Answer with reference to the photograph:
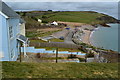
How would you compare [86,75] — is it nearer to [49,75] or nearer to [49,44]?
[49,75]

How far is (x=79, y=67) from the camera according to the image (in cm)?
707

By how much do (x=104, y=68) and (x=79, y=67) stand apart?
1120mm

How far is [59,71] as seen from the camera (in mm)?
6371

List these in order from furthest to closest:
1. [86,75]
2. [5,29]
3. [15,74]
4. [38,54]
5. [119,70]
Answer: [38,54] < [5,29] < [119,70] < [86,75] < [15,74]

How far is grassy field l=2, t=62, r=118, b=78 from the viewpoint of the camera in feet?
19.1

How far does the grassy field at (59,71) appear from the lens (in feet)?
19.1

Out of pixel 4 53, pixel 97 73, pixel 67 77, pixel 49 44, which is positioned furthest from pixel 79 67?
pixel 49 44

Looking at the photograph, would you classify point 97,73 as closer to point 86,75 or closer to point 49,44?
point 86,75

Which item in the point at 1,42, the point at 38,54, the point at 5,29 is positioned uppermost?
the point at 5,29

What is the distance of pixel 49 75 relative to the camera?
5883mm

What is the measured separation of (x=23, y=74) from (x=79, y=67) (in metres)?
2.52

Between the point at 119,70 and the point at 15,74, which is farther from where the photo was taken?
the point at 119,70

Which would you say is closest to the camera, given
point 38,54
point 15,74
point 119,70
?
point 15,74

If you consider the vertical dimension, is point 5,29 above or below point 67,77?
above
